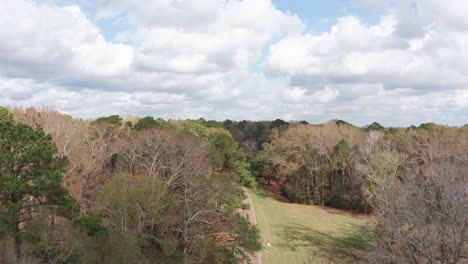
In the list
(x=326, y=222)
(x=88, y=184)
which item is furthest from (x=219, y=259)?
(x=326, y=222)

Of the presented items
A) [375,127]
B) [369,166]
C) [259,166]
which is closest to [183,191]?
[369,166]

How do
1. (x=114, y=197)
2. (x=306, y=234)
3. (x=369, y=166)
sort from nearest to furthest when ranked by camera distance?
(x=114, y=197) → (x=369, y=166) → (x=306, y=234)

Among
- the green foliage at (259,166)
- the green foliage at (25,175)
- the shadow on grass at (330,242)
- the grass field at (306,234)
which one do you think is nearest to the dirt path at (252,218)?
the grass field at (306,234)

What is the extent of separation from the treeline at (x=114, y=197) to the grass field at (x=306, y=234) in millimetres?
6161

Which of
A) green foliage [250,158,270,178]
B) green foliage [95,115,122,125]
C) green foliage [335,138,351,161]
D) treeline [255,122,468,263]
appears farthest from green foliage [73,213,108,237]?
green foliage [250,158,270,178]

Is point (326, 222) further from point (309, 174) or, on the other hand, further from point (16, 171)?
point (16, 171)

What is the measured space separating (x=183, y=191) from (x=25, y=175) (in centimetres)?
1838

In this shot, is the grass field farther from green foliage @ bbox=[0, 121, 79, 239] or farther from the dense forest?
green foliage @ bbox=[0, 121, 79, 239]

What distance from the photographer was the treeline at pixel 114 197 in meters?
16.2

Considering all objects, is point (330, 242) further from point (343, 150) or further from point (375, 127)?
point (375, 127)

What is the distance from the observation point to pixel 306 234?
4528 cm

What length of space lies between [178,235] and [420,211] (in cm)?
1781

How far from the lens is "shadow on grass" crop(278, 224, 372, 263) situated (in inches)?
1459

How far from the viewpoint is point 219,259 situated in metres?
28.9
